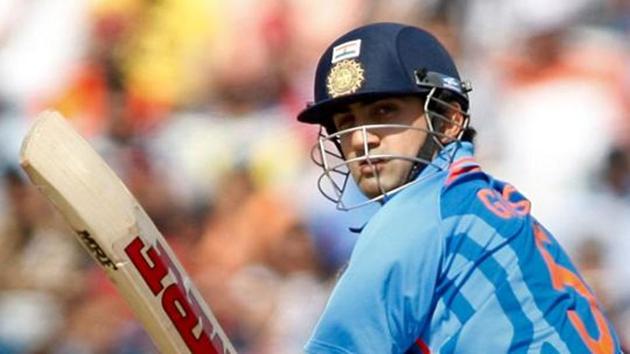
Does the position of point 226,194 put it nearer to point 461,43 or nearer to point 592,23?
point 461,43

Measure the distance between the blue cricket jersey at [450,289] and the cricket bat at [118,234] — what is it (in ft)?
1.65

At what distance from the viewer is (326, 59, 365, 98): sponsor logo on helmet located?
10.4 feet

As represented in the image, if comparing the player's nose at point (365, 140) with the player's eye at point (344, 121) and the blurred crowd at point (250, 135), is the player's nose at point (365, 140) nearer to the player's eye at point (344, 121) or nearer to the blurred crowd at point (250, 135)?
the player's eye at point (344, 121)

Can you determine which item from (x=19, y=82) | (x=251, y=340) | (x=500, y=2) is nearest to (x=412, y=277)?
(x=251, y=340)

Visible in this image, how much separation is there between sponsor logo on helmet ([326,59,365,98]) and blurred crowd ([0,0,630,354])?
264 cm

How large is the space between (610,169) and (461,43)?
79 cm

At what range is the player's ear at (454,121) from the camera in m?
3.27

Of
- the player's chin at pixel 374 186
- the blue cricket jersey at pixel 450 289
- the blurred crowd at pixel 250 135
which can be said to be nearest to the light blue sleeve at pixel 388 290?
the blue cricket jersey at pixel 450 289

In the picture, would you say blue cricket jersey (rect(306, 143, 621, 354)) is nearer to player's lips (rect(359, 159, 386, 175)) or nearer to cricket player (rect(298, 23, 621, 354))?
cricket player (rect(298, 23, 621, 354))

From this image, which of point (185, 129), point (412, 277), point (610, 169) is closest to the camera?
point (412, 277)

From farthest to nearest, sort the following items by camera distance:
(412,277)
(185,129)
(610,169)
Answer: (185,129) < (610,169) < (412,277)

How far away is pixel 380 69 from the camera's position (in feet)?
10.4

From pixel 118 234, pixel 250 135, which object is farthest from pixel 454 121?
pixel 250 135

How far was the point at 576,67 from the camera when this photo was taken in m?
5.93
